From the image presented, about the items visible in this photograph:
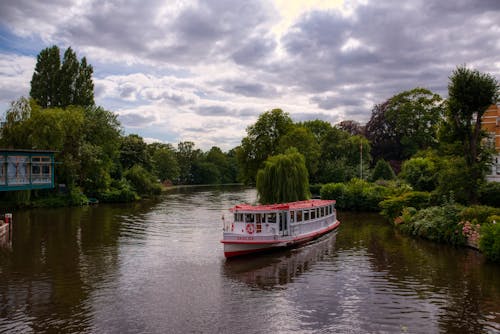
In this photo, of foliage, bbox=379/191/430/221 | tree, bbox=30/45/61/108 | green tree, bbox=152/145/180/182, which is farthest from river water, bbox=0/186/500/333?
green tree, bbox=152/145/180/182

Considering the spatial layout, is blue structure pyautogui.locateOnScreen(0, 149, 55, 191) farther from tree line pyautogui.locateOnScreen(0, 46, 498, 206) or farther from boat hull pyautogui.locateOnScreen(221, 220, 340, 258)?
boat hull pyautogui.locateOnScreen(221, 220, 340, 258)

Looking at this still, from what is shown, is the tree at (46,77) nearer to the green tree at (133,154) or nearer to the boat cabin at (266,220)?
the green tree at (133,154)

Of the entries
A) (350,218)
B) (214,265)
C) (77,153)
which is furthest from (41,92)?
(214,265)

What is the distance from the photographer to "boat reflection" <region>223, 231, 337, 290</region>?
24250mm

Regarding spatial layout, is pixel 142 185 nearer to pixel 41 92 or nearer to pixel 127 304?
pixel 41 92

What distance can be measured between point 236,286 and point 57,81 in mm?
68547

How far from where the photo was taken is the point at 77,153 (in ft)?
216

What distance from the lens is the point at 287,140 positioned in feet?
245

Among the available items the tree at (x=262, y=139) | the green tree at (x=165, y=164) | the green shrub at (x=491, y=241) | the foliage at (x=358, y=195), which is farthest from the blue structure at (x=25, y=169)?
the green tree at (x=165, y=164)

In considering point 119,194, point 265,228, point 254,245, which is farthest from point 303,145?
point 254,245

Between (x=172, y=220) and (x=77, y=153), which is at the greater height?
(x=77, y=153)

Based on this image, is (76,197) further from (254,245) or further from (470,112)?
(470,112)

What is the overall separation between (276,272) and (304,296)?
499cm

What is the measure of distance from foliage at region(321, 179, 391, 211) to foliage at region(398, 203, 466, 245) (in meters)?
18.8
